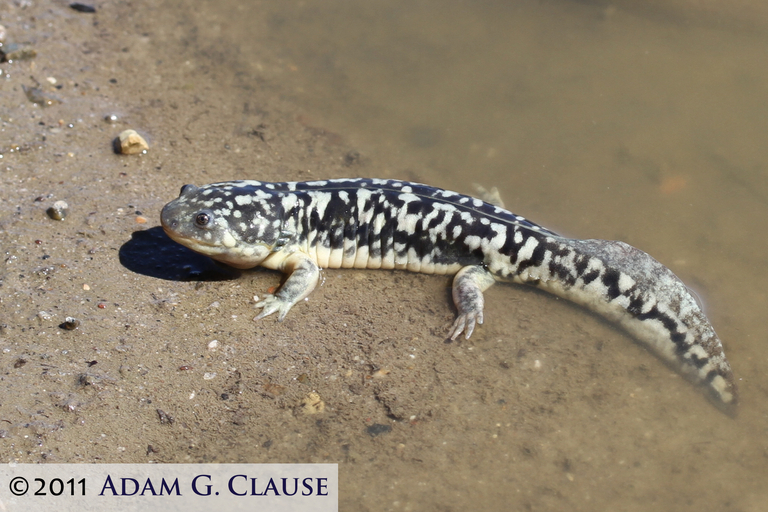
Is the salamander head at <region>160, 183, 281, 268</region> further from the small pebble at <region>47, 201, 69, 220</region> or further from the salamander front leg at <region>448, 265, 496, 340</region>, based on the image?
Answer: the salamander front leg at <region>448, 265, 496, 340</region>

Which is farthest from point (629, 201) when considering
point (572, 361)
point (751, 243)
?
point (572, 361)

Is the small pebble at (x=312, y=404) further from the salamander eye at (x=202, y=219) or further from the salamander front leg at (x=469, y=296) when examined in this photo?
the salamander eye at (x=202, y=219)

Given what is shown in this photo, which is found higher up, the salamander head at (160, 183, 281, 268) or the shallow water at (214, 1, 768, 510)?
the shallow water at (214, 1, 768, 510)

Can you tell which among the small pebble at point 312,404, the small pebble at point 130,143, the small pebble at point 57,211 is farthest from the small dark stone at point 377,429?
the small pebble at point 130,143

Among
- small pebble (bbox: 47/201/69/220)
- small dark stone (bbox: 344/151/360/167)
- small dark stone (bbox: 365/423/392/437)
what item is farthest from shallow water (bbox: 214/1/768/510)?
small pebble (bbox: 47/201/69/220)

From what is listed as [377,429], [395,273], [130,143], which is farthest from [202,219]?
[377,429]

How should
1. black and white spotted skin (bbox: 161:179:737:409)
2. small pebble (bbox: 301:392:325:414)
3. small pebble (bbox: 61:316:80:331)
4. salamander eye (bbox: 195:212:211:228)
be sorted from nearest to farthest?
small pebble (bbox: 301:392:325:414) → small pebble (bbox: 61:316:80:331) → black and white spotted skin (bbox: 161:179:737:409) → salamander eye (bbox: 195:212:211:228)

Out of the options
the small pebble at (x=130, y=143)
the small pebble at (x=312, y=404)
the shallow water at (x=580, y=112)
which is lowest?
the small pebble at (x=312, y=404)
